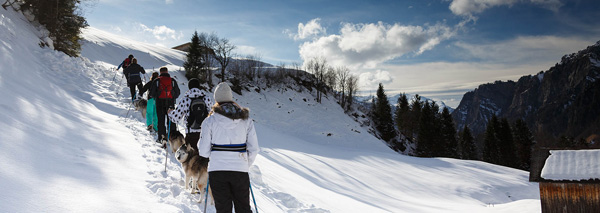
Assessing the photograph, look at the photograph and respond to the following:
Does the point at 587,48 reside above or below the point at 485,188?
above

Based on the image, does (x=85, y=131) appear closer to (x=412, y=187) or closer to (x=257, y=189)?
(x=257, y=189)

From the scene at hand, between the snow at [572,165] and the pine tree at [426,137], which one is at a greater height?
the snow at [572,165]

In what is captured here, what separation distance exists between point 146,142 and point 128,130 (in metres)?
1.13

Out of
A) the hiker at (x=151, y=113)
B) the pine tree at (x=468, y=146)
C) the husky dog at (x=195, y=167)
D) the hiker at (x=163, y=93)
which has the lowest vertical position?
the pine tree at (x=468, y=146)

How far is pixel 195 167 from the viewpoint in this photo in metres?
4.60

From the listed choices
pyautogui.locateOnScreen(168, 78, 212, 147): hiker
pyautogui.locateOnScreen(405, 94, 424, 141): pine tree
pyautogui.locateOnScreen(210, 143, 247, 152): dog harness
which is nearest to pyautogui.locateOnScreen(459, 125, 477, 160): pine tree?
pyautogui.locateOnScreen(405, 94, 424, 141): pine tree

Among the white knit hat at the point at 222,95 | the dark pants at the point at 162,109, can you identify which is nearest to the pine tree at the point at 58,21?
the dark pants at the point at 162,109

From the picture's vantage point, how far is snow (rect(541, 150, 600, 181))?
1198cm

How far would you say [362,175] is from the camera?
17.9 metres

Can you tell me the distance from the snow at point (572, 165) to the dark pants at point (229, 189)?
15.0 m

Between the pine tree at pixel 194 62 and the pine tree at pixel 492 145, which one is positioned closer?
the pine tree at pixel 194 62

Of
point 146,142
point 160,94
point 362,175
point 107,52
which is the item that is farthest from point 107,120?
point 107,52

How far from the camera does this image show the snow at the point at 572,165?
11977 millimetres

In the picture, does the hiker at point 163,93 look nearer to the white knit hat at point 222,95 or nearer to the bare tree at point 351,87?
the white knit hat at point 222,95
